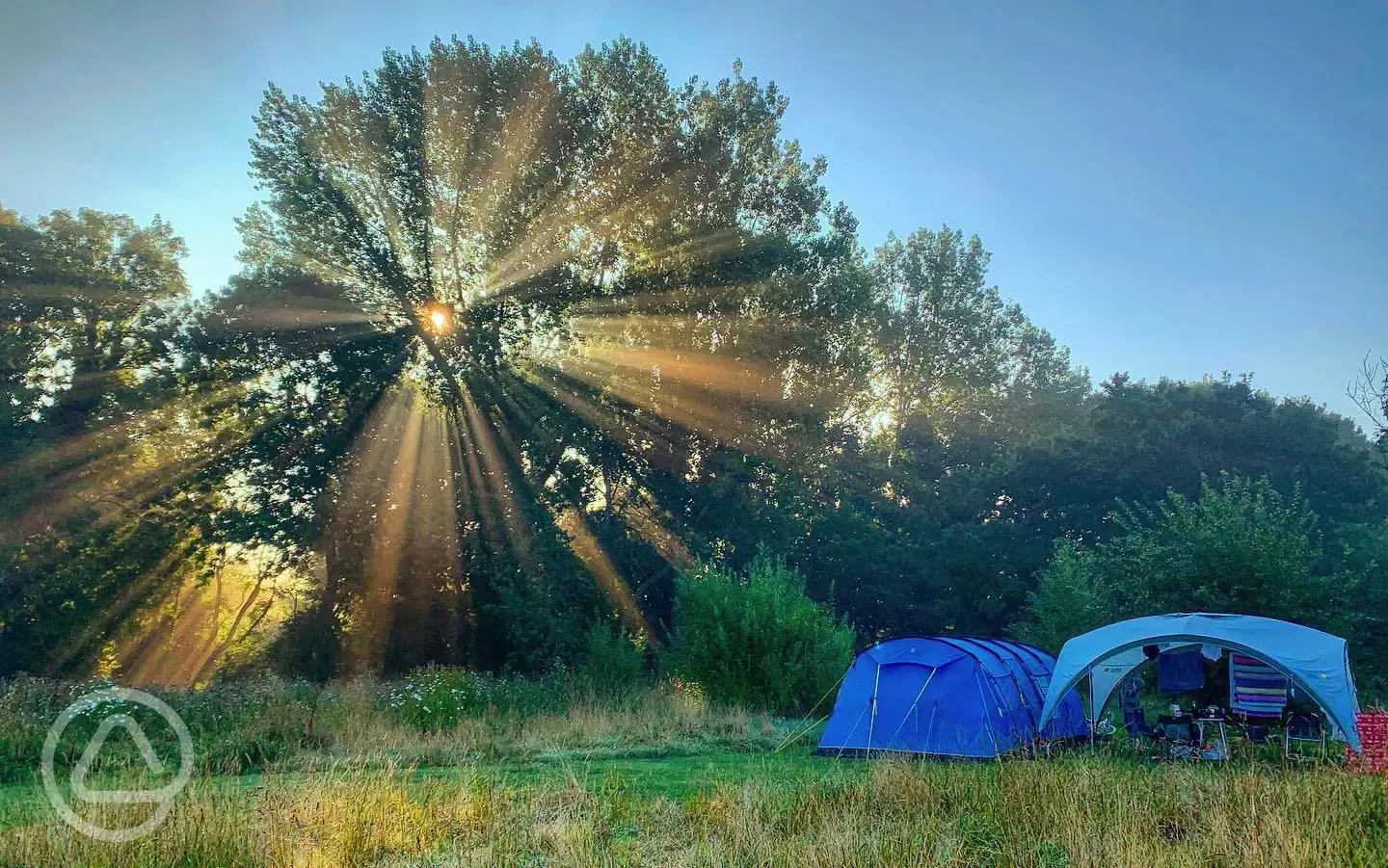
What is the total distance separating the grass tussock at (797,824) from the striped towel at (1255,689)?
16.4ft

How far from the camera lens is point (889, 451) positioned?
40750mm

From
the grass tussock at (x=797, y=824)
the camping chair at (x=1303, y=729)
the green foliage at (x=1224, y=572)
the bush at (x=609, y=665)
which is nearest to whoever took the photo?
the grass tussock at (x=797, y=824)

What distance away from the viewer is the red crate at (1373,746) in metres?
9.38

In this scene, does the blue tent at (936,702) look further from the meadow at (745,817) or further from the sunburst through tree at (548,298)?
the sunburst through tree at (548,298)

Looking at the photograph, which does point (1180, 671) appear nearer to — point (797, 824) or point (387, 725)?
point (797, 824)

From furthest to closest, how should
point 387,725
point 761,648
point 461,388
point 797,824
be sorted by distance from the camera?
point 461,388 < point 761,648 < point 387,725 < point 797,824

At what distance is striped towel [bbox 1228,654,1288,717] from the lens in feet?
43.5

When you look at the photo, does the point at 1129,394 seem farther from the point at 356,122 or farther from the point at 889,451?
the point at 356,122

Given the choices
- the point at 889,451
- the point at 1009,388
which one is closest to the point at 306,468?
the point at 889,451

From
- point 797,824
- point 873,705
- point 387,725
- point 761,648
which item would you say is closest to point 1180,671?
point 873,705

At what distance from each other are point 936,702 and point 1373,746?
5262 mm

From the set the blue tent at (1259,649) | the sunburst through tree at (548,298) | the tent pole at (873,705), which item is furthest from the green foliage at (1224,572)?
the sunburst through tree at (548,298)

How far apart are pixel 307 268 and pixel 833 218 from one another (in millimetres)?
17340

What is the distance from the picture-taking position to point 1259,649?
11.9 meters
